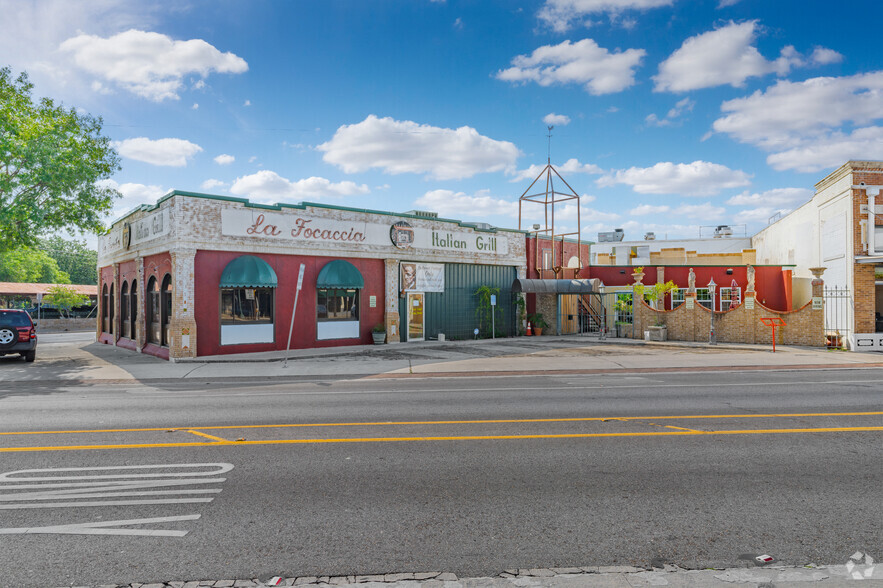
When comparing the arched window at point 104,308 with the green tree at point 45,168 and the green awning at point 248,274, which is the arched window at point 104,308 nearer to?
A: the green tree at point 45,168

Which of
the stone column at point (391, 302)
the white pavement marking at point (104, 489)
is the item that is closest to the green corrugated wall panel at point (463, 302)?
the stone column at point (391, 302)

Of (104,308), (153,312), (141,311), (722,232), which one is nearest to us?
(153,312)

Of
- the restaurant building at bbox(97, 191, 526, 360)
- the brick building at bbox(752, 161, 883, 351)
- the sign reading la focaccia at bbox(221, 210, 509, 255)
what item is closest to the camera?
the restaurant building at bbox(97, 191, 526, 360)

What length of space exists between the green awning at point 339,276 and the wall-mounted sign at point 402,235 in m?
2.50

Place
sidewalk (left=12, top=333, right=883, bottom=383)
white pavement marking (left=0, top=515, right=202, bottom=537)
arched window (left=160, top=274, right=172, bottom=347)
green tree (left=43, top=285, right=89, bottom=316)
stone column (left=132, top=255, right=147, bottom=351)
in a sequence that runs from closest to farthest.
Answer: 1. white pavement marking (left=0, top=515, right=202, bottom=537)
2. sidewalk (left=12, top=333, right=883, bottom=383)
3. arched window (left=160, top=274, right=172, bottom=347)
4. stone column (left=132, top=255, right=147, bottom=351)
5. green tree (left=43, top=285, right=89, bottom=316)

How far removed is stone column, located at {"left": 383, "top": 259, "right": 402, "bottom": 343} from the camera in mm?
24812

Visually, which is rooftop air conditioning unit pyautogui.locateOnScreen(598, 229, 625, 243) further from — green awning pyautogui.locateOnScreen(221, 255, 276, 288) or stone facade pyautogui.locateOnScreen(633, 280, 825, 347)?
green awning pyautogui.locateOnScreen(221, 255, 276, 288)

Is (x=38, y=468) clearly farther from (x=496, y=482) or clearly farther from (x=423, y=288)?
(x=423, y=288)

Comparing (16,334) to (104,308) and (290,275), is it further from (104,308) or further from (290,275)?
(104,308)

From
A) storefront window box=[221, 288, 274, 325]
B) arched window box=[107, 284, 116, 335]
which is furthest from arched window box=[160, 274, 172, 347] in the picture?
arched window box=[107, 284, 116, 335]

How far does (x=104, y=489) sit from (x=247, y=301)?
15.7 meters

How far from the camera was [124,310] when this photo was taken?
27.3 metres

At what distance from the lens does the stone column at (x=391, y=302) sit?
24.8 metres

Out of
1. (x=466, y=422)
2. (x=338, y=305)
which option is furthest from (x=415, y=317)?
(x=466, y=422)
